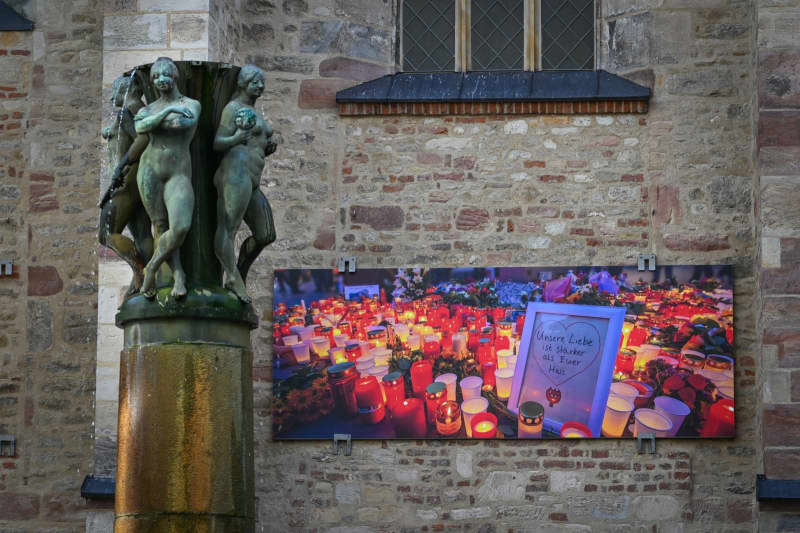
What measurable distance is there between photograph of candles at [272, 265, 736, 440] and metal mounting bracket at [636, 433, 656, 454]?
0.16 ft

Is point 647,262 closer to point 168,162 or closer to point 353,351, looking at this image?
point 353,351

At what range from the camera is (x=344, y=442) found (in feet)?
42.7

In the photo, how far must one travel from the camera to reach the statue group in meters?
8.45

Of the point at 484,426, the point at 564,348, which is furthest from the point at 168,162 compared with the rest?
the point at 564,348

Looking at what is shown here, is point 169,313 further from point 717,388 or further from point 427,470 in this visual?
point 717,388

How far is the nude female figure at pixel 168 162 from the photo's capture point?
844cm

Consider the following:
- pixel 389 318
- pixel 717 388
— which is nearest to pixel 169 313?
pixel 389 318

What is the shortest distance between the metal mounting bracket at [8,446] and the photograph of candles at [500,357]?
2165mm

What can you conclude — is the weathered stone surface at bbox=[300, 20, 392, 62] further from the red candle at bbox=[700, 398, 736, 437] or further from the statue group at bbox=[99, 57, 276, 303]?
the statue group at bbox=[99, 57, 276, 303]

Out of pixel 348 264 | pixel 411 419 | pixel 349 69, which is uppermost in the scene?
pixel 349 69

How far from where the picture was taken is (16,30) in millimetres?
13945

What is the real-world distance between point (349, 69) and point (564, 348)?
291 centimetres

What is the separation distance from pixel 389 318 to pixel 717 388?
259 cm

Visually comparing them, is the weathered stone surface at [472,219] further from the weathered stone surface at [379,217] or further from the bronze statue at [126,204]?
the bronze statue at [126,204]
